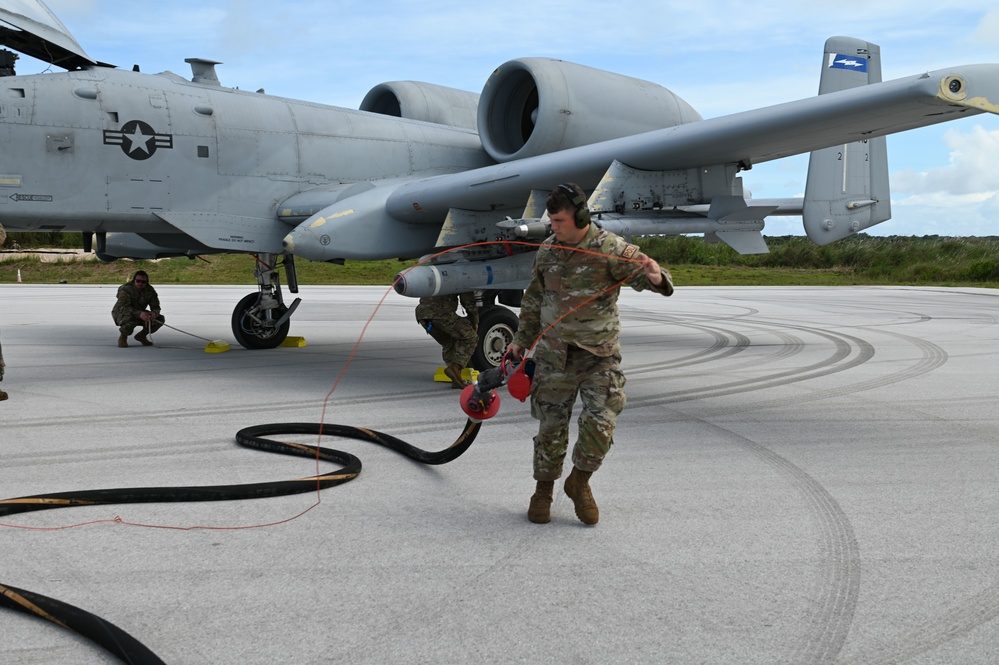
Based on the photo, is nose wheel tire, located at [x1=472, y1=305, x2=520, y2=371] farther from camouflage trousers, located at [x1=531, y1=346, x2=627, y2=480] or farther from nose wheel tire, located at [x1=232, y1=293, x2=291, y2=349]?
camouflage trousers, located at [x1=531, y1=346, x2=627, y2=480]

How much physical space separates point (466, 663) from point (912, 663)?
1552 millimetres

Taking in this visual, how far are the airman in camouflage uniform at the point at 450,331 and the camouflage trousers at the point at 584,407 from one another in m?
4.18

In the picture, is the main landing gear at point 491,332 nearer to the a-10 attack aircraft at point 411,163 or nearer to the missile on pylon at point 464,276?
the a-10 attack aircraft at point 411,163

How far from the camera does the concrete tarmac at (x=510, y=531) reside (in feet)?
10.4

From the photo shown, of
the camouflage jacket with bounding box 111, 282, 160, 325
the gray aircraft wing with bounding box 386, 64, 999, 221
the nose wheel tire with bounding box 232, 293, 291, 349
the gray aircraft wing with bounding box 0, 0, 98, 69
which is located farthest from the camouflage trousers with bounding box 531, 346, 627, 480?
the camouflage jacket with bounding box 111, 282, 160, 325

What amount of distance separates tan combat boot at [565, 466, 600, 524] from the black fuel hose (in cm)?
96

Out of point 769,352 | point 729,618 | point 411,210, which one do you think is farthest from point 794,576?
point 769,352

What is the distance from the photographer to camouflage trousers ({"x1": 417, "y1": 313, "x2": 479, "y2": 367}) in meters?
8.73

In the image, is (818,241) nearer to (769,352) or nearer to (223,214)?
(769,352)

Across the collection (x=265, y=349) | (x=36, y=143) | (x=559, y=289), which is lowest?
(x=265, y=349)

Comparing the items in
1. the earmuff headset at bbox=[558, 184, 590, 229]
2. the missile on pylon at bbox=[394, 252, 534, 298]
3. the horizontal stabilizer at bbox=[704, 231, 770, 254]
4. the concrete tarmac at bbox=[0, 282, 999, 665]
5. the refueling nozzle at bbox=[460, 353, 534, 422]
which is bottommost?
the concrete tarmac at bbox=[0, 282, 999, 665]

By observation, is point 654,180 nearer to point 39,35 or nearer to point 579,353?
point 579,353

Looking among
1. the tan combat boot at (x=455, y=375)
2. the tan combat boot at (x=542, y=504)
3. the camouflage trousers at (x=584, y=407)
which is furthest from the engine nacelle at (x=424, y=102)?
the tan combat boot at (x=542, y=504)

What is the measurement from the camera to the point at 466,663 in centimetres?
297
